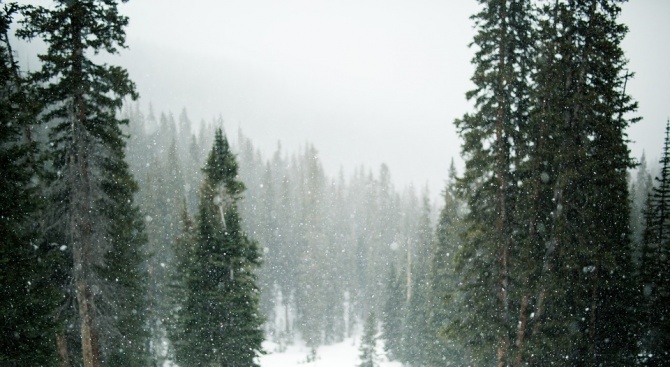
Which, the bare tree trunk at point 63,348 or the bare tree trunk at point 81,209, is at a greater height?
the bare tree trunk at point 81,209

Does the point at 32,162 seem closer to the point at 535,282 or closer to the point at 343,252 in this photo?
the point at 535,282

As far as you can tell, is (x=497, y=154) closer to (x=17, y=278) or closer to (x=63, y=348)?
(x=17, y=278)

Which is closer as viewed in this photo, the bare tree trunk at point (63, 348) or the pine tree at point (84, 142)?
the pine tree at point (84, 142)

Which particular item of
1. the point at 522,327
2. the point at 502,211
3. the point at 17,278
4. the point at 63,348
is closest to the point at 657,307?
the point at 522,327

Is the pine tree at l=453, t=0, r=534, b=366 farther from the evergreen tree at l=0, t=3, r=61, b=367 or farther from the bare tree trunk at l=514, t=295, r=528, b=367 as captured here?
the evergreen tree at l=0, t=3, r=61, b=367

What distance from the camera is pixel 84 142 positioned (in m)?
11.4

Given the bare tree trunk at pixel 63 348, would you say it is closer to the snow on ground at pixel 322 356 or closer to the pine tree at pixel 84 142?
the pine tree at pixel 84 142

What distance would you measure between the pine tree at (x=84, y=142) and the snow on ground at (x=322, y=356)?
30.5 metres

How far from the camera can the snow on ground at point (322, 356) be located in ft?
142

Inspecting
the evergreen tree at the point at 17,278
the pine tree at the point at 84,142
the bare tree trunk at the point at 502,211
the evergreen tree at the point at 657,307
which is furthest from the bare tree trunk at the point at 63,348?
the evergreen tree at the point at 657,307

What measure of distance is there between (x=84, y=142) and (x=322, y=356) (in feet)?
143

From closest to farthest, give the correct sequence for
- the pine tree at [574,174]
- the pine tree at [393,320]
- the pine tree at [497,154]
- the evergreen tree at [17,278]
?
the evergreen tree at [17,278] < the pine tree at [574,174] < the pine tree at [497,154] < the pine tree at [393,320]

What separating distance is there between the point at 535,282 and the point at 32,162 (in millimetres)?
14753

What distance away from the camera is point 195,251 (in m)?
19.1
